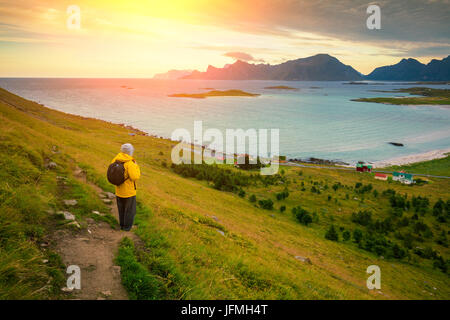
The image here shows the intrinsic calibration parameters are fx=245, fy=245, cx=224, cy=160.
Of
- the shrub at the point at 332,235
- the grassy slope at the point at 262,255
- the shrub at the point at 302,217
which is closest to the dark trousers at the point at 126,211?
the grassy slope at the point at 262,255

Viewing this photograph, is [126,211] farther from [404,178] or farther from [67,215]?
[404,178]

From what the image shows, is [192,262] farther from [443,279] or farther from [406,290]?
[443,279]

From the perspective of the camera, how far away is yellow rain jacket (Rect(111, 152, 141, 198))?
779 cm

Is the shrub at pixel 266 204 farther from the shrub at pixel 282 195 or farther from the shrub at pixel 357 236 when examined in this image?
the shrub at pixel 357 236

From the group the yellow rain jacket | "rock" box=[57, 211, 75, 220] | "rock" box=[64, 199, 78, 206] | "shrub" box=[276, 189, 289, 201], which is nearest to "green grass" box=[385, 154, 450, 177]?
"shrub" box=[276, 189, 289, 201]

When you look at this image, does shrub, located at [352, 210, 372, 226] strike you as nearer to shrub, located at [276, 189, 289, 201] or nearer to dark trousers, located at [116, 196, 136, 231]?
shrub, located at [276, 189, 289, 201]

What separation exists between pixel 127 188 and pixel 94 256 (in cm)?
227

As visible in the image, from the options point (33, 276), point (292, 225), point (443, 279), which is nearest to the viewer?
point (33, 276)

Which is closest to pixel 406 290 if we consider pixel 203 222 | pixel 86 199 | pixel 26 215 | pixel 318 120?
pixel 203 222

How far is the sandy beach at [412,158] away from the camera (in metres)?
59.2

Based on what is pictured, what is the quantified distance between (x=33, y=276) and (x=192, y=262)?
391 centimetres

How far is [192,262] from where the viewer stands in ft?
24.7

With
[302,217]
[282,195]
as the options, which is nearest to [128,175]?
[302,217]

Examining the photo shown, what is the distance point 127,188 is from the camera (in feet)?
26.7
